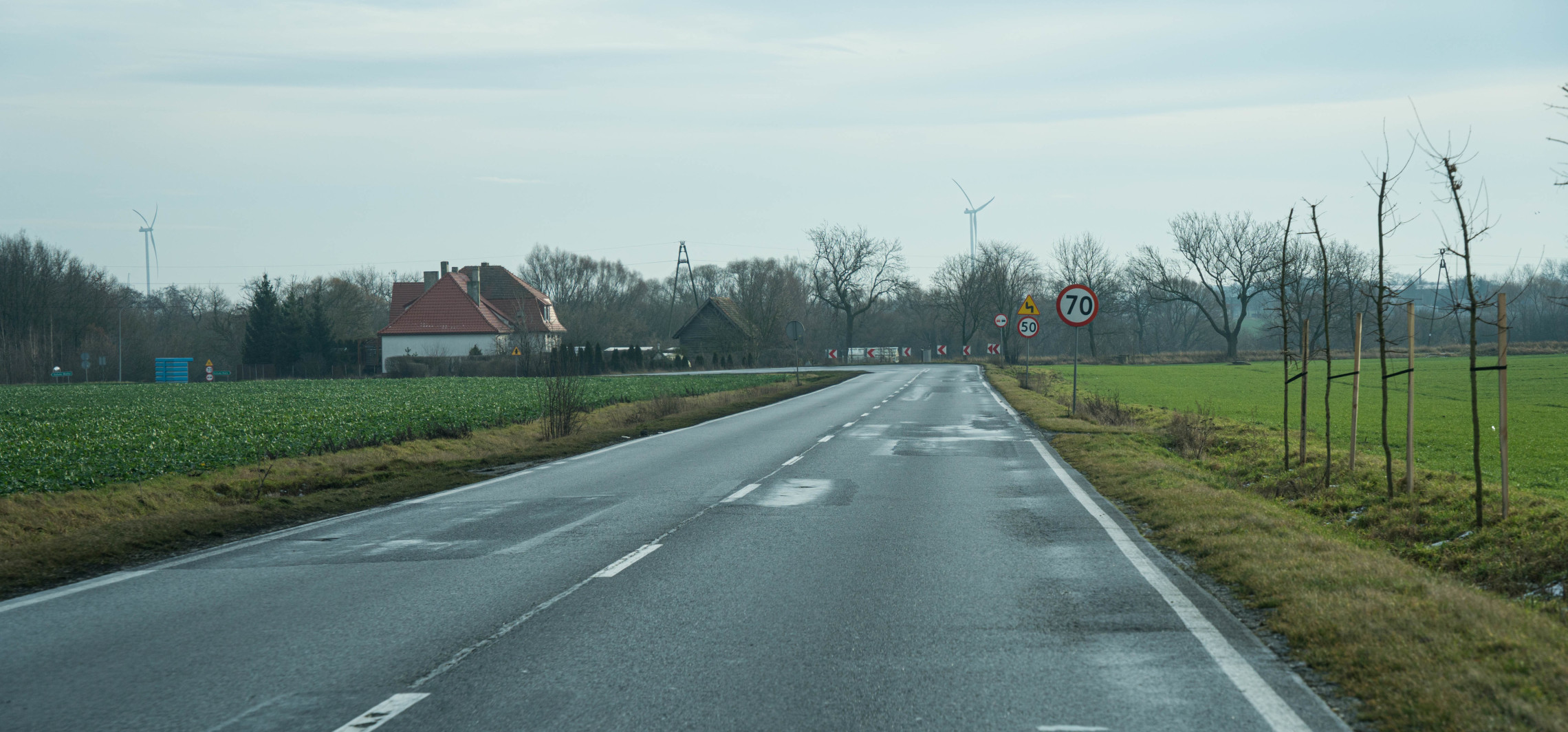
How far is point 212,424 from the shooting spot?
2114 cm

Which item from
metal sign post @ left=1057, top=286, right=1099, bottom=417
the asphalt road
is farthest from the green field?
the asphalt road

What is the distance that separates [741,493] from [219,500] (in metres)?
6.17

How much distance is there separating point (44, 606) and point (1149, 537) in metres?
7.93

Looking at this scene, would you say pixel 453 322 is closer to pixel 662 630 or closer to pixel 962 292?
pixel 962 292

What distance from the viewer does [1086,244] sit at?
9400cm

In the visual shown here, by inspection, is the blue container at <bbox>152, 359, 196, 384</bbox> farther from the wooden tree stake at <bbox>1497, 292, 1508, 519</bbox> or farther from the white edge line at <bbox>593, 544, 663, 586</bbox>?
the wooden tree stake at <bbox>1497, 292, 1508, 519</bbox>

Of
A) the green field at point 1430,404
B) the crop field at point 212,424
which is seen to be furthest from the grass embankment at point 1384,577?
the crop field at point 212,424

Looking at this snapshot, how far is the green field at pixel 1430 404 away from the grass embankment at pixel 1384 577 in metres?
3.41

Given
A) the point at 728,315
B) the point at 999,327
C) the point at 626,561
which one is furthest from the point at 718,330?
the point at 626,561

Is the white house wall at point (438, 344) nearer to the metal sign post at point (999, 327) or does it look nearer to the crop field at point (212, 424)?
the metal sign post at point (999, 327)

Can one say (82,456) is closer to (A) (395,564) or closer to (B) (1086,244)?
(A) (395,564)

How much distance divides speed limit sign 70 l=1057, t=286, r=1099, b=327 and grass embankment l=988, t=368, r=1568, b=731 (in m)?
7.70

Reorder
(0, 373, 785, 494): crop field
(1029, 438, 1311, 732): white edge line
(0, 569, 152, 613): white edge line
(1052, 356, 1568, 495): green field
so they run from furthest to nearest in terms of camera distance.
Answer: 1. (1052, 356, 1568, 495): green field
2. (0, 373, 785, 494): crop field
3. (0, 569, 152, 613): white edge line
4. (1029, 438, 1311, 732): white edge line

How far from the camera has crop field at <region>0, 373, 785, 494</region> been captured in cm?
1411
